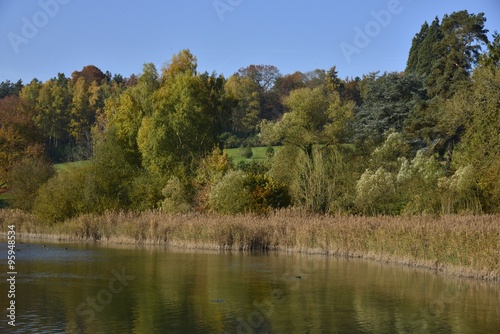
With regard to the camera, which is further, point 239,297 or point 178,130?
point 178,130

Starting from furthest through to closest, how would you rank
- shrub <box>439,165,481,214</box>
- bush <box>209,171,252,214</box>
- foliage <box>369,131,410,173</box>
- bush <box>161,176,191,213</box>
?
foliage <box>369,131,410,173</box>
bush <box>161,176,191,213</box>
bush <box>209,171,252,214</box>
shrub <box>439,165,481,214</box>

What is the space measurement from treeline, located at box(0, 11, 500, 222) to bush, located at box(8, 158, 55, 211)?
11 cm

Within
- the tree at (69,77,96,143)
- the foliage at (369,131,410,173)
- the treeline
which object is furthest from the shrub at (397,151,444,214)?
the tree at (69,77,96,143)

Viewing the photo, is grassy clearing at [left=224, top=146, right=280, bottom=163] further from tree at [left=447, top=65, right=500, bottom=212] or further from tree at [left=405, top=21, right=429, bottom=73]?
tree at [left=447, top=65, right=500, bottom=212]

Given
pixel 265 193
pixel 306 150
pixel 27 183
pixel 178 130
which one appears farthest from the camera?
pixel 178 130

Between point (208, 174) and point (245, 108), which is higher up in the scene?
point (245, 108)

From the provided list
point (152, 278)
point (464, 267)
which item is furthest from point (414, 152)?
point (152, 278)

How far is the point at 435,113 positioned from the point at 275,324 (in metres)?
38.1

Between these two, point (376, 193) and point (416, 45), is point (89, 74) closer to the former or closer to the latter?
point (416, 45)

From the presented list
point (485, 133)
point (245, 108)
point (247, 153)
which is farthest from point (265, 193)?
point (245, 108)

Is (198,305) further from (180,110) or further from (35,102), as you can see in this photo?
(35,102)

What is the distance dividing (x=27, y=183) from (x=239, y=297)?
3822 centimetres

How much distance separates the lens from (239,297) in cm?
2325

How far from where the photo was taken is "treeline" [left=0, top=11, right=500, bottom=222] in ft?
140
